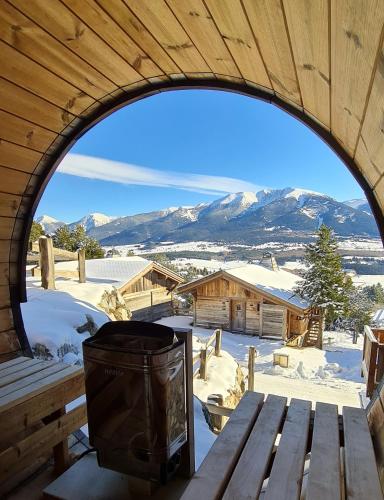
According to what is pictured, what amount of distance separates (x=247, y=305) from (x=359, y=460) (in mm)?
13811

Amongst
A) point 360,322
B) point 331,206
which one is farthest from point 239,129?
point 360,322

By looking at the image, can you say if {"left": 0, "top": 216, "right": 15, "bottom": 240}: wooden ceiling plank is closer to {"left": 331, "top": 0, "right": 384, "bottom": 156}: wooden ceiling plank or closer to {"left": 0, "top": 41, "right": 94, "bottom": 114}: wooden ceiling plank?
{"left": 0, "top": 41, "right": 94, "bottom": 114}: wooden ceiling plank

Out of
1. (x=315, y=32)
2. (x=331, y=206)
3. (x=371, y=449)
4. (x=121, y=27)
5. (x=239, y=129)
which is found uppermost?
(x=239, y=129)

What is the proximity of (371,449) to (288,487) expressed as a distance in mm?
486

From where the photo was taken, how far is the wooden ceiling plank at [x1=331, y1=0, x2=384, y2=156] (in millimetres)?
652

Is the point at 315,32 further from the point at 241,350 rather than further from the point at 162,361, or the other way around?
the point at 241,350

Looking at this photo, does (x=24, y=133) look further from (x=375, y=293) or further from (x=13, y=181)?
(x=375, y=293)

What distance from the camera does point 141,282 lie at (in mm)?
14898

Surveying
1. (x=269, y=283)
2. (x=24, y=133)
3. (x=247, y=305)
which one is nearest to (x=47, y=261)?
(x=24, y=133)

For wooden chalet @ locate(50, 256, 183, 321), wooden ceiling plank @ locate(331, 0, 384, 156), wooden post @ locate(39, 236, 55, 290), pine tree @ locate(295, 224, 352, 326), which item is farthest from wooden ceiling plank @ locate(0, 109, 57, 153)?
pine tree @ locate(295, 224, 352, 326)

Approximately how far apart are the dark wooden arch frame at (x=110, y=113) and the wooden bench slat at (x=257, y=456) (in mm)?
1142

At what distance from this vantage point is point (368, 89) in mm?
828

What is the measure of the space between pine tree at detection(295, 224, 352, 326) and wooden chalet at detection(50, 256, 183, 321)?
22.6 feet

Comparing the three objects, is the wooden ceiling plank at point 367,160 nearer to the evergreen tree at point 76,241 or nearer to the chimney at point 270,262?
the evergreen tree at point 76,241
